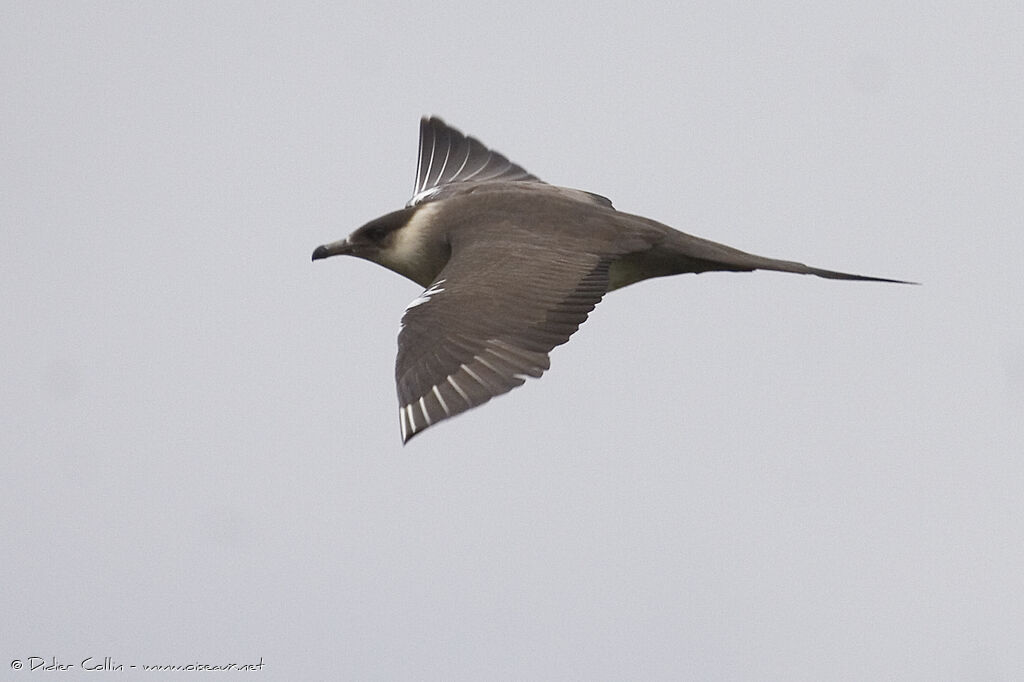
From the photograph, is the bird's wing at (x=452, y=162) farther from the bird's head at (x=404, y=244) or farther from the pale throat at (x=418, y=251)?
the pale throat at (x=418, y=251)

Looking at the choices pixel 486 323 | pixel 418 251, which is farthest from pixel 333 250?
pixel 486 323

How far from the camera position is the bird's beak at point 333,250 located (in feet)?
39.5

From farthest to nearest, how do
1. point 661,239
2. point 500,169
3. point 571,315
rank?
point 500,169, point 661,239, point 571,315

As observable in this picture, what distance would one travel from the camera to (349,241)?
12.0 meters

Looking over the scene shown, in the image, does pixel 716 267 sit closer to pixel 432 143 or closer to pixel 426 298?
pixel 426 298

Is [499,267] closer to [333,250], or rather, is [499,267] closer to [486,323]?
[486,323]

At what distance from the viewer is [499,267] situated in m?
10.4

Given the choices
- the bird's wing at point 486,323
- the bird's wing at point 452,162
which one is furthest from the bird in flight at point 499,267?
the bird's wing at point 452,162

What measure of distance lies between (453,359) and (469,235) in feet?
4.63

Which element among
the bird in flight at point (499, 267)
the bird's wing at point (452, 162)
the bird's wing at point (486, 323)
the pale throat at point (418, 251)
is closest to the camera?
the bird's wing at point (486, 323)

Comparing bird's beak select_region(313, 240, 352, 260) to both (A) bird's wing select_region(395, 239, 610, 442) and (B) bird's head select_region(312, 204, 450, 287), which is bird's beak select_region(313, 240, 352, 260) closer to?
(B) bird's head select_region(312, 204, 450, 287)

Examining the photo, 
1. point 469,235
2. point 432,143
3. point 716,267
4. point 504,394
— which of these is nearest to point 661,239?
point 716,267

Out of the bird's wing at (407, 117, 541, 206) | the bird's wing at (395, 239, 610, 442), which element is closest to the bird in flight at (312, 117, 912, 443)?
the bird's wing at (395, 239, 610, 442)

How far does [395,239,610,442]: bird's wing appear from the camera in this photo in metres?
9.42
